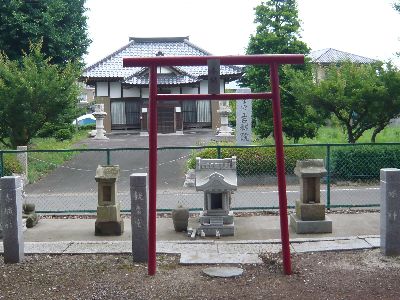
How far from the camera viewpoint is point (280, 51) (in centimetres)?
1995

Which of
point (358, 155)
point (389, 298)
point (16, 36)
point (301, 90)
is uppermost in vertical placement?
point (16, 36)

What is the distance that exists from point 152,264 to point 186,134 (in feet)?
81.8

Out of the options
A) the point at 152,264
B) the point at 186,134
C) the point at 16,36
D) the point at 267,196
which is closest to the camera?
the point at 152,264

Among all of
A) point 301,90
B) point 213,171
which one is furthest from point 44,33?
point 213,171

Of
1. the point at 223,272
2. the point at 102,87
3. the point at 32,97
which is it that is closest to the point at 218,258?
the point at 223,272

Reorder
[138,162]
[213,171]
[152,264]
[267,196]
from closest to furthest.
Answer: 1. [152,264]
2. [213,171]
3. [267,196]
4. [138,162]

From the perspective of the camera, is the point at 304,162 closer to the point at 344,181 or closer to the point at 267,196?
the point at 267,196

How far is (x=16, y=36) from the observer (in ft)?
74.0

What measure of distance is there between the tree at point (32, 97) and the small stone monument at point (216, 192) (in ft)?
31.2

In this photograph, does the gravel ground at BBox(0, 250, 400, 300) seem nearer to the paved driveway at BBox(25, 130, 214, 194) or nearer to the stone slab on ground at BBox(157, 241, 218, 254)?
the stone slab on ground at BBox(157, 241, 218, 254)

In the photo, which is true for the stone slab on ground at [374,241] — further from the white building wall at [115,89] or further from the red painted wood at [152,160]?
the white building wall at [115,89]

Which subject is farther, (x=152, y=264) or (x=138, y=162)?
(x=138, y=162)

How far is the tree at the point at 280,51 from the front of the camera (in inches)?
765

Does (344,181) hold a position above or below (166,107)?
below
